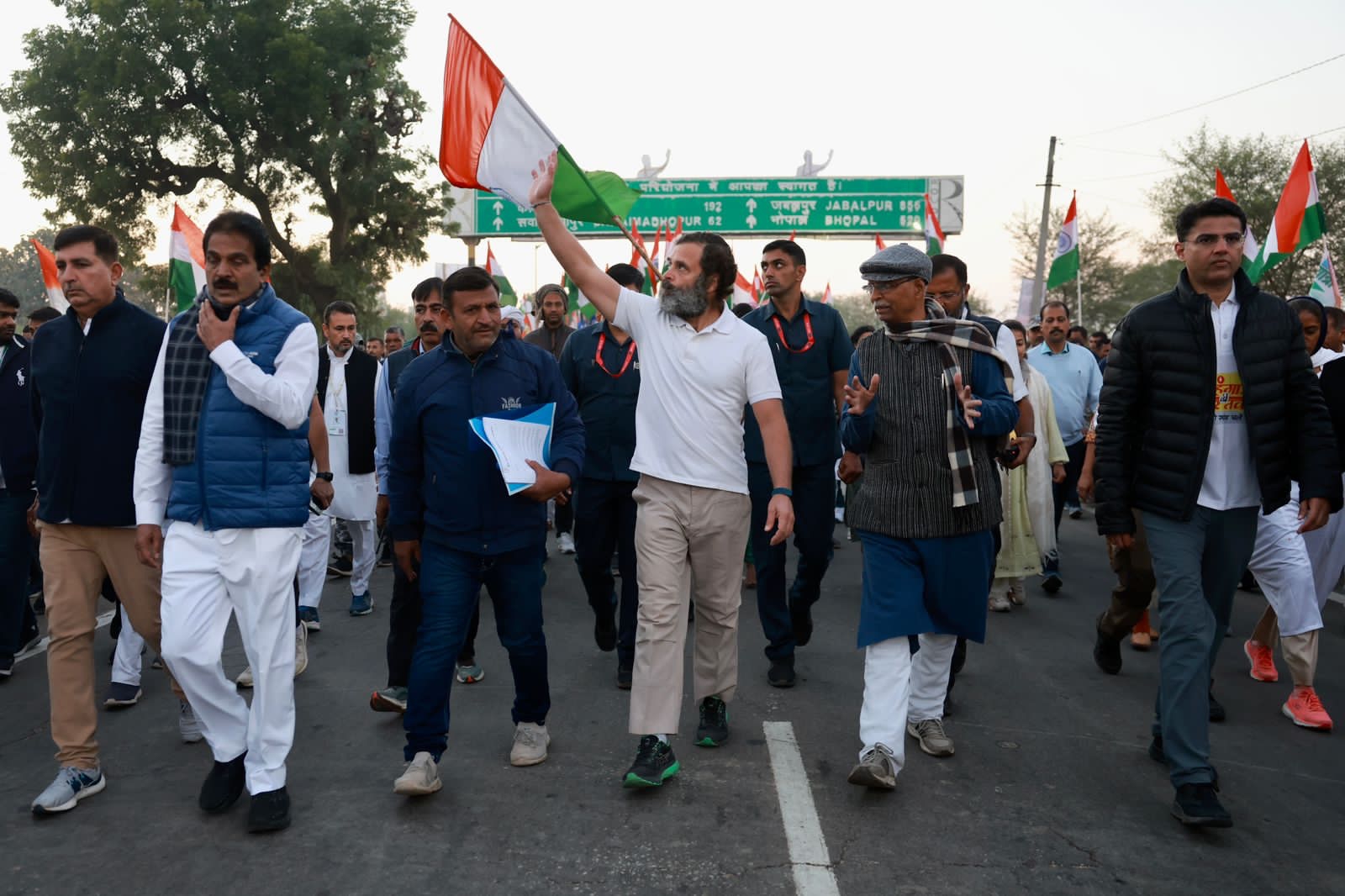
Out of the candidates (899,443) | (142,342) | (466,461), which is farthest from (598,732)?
(142,342)

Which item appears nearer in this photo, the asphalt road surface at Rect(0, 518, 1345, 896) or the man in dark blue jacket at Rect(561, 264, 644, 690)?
the asphalt road surface at Rect(0, 518, 1345, 896)

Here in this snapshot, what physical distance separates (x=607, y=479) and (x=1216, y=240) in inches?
122

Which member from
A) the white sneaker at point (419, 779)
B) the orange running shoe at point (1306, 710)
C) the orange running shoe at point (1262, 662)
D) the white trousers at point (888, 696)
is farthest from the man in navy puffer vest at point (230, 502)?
the orange running shoe at point (1262, 662)

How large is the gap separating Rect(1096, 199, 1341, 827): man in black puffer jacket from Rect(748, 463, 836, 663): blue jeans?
1671mm

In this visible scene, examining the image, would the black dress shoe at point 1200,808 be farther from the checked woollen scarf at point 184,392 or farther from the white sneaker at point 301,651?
the white sneaker at point 301,651

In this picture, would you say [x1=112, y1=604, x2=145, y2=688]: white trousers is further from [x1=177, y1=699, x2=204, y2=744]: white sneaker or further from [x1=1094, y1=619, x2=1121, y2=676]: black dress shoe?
[x1=1094, y1=619, x2=1121, y2=676]: black dress shoe

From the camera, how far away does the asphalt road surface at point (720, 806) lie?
3.57 m

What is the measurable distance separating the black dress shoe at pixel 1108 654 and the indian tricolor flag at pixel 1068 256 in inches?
365

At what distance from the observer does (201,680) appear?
4031 mm

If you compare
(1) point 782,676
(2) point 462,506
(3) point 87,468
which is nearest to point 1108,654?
(1) point 782,676

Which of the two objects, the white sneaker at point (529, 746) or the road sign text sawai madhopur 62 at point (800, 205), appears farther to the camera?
the road sign text sawai madhopur 62 at point (800, 205)

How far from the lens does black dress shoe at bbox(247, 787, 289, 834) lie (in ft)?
12.8

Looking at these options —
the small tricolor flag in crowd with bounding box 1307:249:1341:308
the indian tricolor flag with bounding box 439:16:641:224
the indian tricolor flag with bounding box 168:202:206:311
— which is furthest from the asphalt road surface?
the small tricolor flag in crowd with bounding box 1307:249:1341:308

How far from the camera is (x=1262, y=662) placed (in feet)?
20.3
